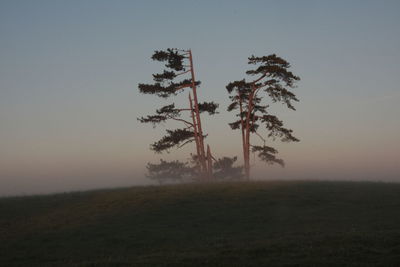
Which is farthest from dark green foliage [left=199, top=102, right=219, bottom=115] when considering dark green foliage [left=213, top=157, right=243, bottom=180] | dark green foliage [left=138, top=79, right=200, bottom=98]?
dark green foliage [left=213, top=157, right=243, bottom=180]

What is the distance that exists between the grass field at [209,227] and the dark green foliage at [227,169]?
141 feet

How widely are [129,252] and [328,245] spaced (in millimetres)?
7721

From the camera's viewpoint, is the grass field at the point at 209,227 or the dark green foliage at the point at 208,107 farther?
the dark green foliage at the point at 208,107

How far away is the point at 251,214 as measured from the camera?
25.2 meters

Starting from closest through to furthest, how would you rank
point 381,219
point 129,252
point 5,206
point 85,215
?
point 129,252 → point 381,219 → point 85,215 → point 5,206

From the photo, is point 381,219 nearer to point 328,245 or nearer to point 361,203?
point 361,203

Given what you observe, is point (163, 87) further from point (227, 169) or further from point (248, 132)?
point (227, 169)

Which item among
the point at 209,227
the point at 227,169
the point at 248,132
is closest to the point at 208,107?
the point at 248,132

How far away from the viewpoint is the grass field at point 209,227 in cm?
1502

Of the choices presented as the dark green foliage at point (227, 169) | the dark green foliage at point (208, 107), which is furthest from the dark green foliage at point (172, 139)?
the dark green foliage at point (227, 169)

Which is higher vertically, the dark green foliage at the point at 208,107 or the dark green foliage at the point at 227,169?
the dark green foliage at the point at 208,107

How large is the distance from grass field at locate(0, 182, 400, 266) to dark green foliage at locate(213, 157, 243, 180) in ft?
141

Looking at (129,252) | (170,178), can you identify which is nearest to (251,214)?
(129,252)

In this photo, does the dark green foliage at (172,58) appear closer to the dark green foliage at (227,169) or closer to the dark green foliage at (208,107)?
the dark green foliage at (208,107)
